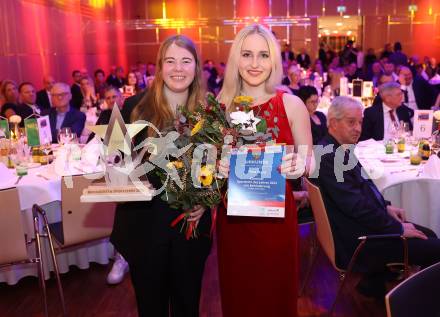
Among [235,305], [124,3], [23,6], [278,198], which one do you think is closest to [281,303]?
[235,305]

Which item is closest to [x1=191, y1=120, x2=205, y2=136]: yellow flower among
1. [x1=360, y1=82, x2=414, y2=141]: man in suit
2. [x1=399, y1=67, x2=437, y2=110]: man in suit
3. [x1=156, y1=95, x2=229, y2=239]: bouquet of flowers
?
[x1=156, y1=95, x2=229, y2=239]: bouquet of flowers

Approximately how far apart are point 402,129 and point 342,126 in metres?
1.48

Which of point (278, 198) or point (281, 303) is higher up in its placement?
point (278, 198)

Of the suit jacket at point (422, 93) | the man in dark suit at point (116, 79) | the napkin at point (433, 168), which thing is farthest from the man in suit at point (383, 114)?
the man in dark suit at point (116, 79)

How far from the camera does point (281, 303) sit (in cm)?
244

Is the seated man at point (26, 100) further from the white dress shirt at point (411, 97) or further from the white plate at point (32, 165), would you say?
the white dress shirt at point (411, 97)

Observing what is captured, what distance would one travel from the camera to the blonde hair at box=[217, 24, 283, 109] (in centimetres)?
224

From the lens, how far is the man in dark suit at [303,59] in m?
15.6

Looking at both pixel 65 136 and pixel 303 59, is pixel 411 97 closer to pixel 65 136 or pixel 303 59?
pixel 65 136

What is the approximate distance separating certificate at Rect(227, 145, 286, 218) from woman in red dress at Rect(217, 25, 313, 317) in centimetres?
29

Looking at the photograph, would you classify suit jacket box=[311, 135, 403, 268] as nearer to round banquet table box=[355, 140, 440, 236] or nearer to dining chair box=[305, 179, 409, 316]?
dining chair box=[305, 179, 409, 316]

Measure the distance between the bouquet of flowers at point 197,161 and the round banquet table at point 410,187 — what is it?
6.39 ft

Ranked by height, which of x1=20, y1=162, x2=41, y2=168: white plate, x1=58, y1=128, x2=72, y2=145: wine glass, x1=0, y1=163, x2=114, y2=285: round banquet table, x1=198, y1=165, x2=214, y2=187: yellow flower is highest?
x1=198, y1=165, x2=214, y2=187: yellow flower

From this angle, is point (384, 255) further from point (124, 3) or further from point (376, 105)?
point (124, 3)
